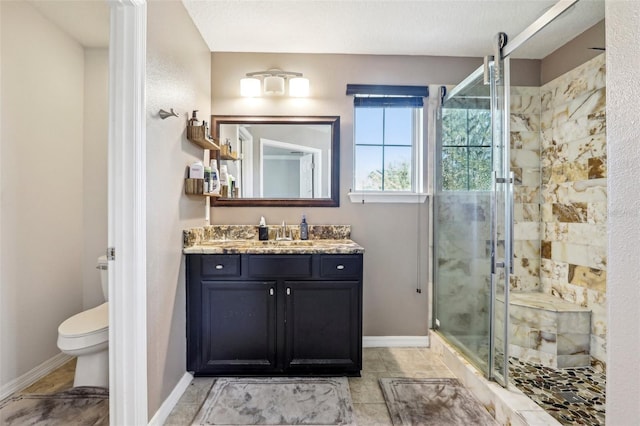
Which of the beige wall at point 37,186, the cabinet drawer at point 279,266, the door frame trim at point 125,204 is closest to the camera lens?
the door frame trim at point 125,204

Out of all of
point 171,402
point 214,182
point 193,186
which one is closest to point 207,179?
point 214,182

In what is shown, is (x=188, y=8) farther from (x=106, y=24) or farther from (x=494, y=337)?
(x=494, y=337)

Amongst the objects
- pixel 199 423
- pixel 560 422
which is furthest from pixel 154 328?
pixel 560 422

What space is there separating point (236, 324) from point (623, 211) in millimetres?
1954

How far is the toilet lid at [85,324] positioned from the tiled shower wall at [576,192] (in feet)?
10.3

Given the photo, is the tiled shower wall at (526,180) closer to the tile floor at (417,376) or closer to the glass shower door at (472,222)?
the glass shower door at (472,222)

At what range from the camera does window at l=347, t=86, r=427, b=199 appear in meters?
2.66

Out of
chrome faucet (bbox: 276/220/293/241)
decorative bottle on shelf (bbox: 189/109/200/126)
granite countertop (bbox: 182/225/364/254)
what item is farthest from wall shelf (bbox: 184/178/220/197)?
chrome faucet (bbox: 276/220/293/241)

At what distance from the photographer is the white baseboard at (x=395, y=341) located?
2645 mm

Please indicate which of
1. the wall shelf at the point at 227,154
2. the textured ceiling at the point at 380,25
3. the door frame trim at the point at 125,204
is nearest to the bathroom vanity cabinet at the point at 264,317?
the door frame trim at the point at 125,204

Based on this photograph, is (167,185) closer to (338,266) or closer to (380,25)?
(338,266)

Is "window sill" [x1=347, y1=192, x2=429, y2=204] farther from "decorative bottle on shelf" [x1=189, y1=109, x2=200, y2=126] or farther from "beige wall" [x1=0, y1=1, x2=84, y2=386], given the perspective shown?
"beige wall" [x1=0, y1=1, x2=84, y2=386]

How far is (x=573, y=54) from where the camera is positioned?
7.88 feet

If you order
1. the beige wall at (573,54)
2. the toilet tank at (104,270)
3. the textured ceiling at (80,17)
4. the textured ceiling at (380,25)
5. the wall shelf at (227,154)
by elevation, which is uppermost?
the textured ceiling at (80,17)
